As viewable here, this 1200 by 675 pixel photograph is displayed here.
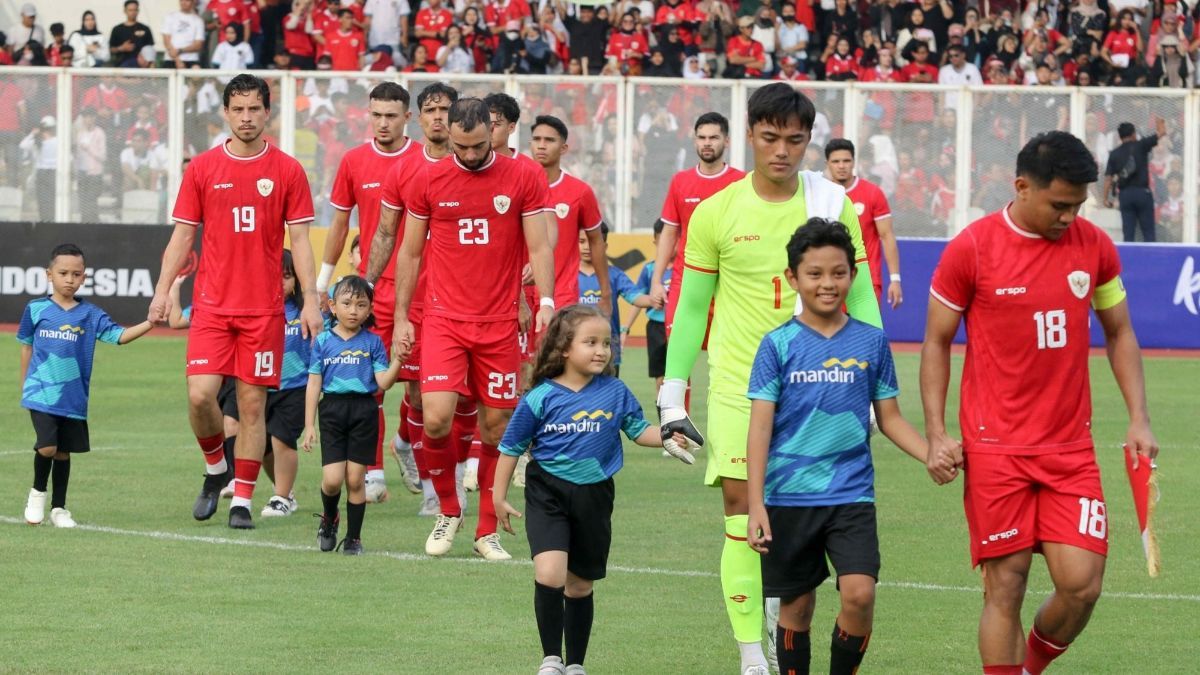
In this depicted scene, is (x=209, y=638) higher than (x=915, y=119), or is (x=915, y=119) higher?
(x=915, y=119)

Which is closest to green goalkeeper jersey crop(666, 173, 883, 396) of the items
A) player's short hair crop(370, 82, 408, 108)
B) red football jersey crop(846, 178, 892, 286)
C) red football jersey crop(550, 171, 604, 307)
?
player's short hair crop(370, 82, 408, 108)

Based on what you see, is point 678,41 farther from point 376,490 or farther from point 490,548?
point 490,548

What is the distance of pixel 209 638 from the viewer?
8273mm

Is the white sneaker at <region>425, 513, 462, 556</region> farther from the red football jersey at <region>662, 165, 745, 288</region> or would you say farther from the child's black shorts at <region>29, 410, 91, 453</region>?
the red football jersey at <region>662, 165, 745, 288</region>

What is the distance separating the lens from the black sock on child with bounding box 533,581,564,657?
Result: 755cm

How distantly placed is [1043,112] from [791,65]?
4.15 m

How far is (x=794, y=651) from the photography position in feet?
22.9

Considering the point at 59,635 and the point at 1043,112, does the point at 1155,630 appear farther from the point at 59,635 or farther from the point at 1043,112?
the point at 1043,112

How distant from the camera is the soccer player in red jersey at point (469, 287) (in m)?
10.5

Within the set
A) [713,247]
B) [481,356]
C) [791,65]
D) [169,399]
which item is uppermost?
[791,65]

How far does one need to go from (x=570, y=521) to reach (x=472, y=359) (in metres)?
2.92

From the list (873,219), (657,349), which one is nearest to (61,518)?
(657,349)

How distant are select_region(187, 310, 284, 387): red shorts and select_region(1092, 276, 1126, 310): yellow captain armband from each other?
5900 millimetres

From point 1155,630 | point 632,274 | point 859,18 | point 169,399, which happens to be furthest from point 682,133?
point 1155,630
